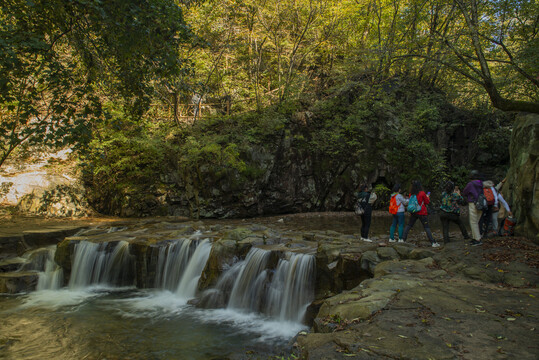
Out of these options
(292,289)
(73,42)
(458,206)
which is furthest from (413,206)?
(73,42)

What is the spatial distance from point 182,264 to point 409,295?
733cm

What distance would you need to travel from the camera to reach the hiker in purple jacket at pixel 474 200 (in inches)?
299

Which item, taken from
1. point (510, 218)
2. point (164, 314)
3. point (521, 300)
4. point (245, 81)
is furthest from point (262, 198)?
point (521, 300)

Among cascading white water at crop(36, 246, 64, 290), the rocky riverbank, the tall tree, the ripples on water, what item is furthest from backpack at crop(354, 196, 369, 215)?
cascading white water at crop(36, 246, 64, 290)

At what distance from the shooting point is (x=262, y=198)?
1867 centimetres

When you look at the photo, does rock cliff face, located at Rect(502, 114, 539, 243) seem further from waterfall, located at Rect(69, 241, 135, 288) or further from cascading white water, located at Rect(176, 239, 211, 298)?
waterfall, located at Rect(69, 241, 135, 288)

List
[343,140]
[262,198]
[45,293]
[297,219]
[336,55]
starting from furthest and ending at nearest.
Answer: [336,55] → [343,140] → [262,198] → [297,219] → [45,293]

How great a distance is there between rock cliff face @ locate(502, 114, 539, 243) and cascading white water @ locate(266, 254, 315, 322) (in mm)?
5469

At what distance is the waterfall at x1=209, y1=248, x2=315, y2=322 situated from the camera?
24.6 feet

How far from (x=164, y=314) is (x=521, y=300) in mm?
7634

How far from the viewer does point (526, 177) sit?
26.2 ft

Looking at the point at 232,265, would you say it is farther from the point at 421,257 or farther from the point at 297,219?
the point at 297,219

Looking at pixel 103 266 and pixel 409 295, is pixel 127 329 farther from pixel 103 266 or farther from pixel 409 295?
pixel 409 295

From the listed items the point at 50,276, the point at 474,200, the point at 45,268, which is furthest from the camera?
the point at 45,268
